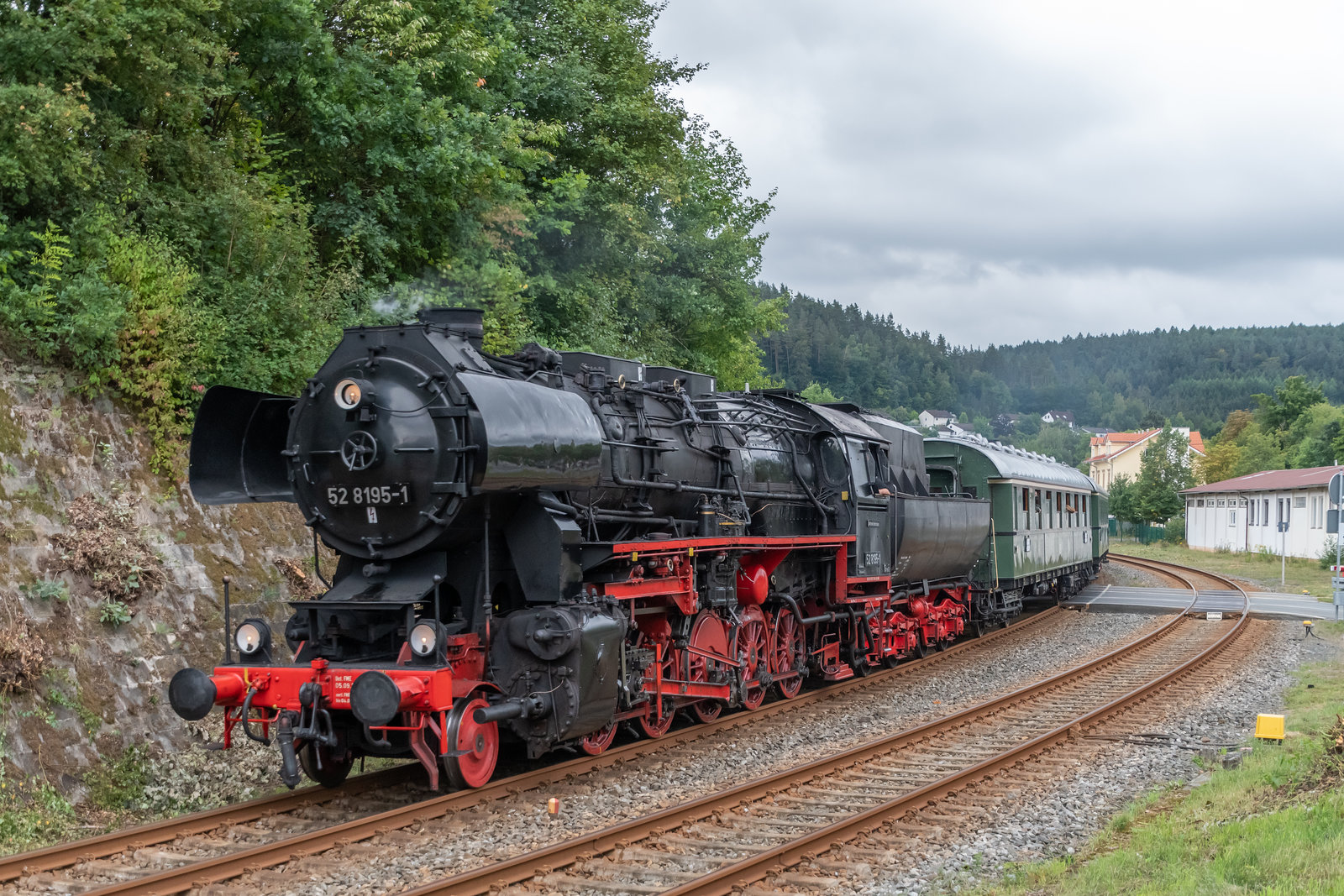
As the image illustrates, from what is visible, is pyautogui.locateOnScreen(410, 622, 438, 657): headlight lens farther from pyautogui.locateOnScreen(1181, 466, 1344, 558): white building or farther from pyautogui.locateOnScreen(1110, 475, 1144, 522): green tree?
pyautogui.locateOnScreen(1110, 475, 1144, 522): green tree

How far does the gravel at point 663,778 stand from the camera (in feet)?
19.9

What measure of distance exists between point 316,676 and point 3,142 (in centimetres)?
609

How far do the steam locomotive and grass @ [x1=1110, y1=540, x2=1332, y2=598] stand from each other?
23.4 meters

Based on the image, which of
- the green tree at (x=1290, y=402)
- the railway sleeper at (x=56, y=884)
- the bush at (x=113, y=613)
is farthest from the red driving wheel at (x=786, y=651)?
the green tree at (x=1290, y=402)

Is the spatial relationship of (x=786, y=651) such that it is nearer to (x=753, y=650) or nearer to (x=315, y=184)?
(x=753, y=650)

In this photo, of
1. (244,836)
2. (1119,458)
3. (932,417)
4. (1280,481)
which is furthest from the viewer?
(932,417)

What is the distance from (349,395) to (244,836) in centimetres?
303

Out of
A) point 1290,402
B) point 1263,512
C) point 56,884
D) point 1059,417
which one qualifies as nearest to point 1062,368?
point 1059,417

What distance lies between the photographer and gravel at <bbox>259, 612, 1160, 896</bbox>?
607 cm

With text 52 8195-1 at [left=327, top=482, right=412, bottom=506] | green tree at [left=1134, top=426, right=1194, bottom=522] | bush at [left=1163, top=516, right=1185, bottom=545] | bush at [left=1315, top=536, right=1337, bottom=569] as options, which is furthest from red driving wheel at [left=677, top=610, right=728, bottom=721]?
green tree at [left=1134, top=426, right=1194, bottom=522]

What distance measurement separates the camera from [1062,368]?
16288 centimetres

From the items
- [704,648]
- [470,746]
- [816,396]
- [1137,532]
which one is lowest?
[1137,532]

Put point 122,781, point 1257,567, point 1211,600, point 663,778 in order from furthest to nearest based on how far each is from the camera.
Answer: point 1257,567, point 1211,600, point 663,778, point 122,781

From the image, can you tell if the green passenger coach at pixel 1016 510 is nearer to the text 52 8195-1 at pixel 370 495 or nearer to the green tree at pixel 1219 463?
the text 52 8195-1 at pixel 370 495
